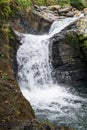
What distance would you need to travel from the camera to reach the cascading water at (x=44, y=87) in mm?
11883

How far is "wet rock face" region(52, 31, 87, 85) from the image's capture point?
17109 mm

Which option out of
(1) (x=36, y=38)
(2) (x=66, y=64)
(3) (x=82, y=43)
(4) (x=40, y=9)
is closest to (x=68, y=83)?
(2) (x=66, y=64)

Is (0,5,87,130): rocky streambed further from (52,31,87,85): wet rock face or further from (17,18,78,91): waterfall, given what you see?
(17,18,78,91): waterfall

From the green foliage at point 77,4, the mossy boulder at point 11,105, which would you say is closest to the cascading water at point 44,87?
the mossy boulder at point 11,105

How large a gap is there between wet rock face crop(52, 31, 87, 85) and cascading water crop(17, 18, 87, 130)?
585 millimetres

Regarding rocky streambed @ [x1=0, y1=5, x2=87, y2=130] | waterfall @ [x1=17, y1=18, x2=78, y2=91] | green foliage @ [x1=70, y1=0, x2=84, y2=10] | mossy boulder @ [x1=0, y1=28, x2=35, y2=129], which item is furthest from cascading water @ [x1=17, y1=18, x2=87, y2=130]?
green foliage @ [x1=70, y1=0, x2=84, y2=10]

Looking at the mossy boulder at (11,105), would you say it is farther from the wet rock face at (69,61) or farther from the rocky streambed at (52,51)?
the wet rock face at (69,61)

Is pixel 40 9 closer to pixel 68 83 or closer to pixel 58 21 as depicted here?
pixel 58 21

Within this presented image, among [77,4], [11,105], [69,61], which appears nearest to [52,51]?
[69,61]

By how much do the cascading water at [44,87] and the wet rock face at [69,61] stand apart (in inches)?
23.0

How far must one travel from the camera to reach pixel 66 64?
1706 centimetres

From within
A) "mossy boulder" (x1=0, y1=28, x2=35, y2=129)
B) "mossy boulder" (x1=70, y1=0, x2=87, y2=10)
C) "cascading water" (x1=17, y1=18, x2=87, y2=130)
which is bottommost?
"mossy boulder" (x1=0, y1=28, x2=35, y2=129)

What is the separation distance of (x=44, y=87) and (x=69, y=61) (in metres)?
2.02

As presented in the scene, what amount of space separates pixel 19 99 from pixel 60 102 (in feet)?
20.3
